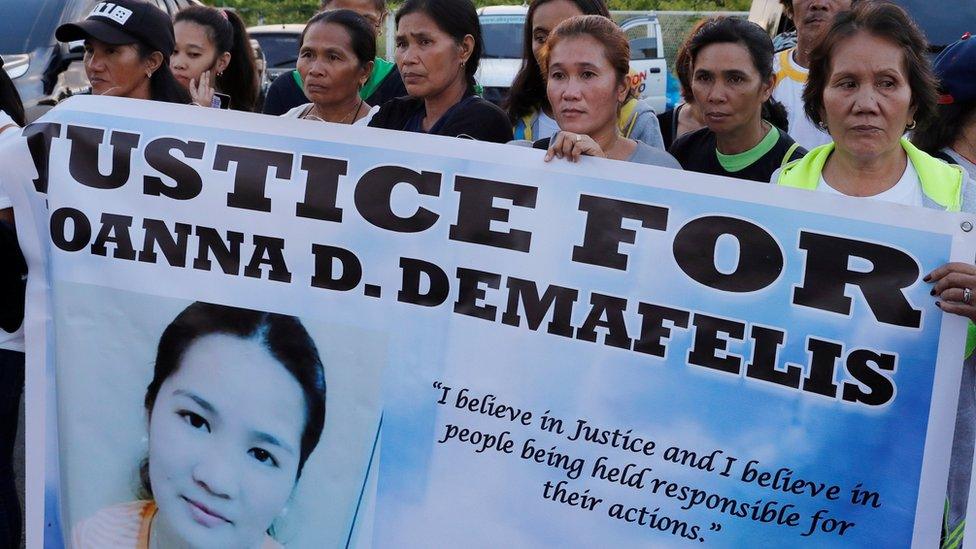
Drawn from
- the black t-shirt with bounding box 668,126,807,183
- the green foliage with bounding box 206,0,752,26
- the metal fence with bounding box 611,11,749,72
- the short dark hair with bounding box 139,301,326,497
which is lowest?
the short dark hair with bounding box 139,301,326,497

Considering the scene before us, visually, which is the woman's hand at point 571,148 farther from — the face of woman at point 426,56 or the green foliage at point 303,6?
the green foliage at point 303,6

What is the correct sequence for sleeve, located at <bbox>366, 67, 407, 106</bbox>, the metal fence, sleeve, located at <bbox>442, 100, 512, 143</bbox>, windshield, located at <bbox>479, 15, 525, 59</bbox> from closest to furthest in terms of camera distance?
sleeve, located at <bbox>442, 100, 512, 143</bbox>
sleeve, located at <bbox>366, 67, 407, 106</bbox>
windshield, located at <bbox>479, 15, 525, 59</bbox>
the metal fence

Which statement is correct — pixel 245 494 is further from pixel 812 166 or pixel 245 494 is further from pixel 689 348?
pixel 812 166

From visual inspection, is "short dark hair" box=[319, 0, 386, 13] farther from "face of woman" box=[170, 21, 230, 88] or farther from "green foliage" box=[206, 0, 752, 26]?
"green foliage" box=[206, 0, 752, 26]

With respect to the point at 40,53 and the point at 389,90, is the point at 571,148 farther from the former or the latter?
the point at 40,53

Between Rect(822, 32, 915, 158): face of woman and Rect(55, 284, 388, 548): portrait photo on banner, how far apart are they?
1.32 metres

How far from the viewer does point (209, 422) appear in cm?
310

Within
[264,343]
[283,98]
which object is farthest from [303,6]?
[264,343]

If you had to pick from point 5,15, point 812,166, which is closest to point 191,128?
point 812,166

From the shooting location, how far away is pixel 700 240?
113 inches

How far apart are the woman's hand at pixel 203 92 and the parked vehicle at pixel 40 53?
185 centimetres

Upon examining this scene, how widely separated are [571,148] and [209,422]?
47.2 inches

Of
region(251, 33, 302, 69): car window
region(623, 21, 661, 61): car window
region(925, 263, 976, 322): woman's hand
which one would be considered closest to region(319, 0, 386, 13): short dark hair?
region(925, 263, 976, 322): woman's hand

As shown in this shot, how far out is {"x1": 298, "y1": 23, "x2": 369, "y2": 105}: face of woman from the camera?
4.44 m
